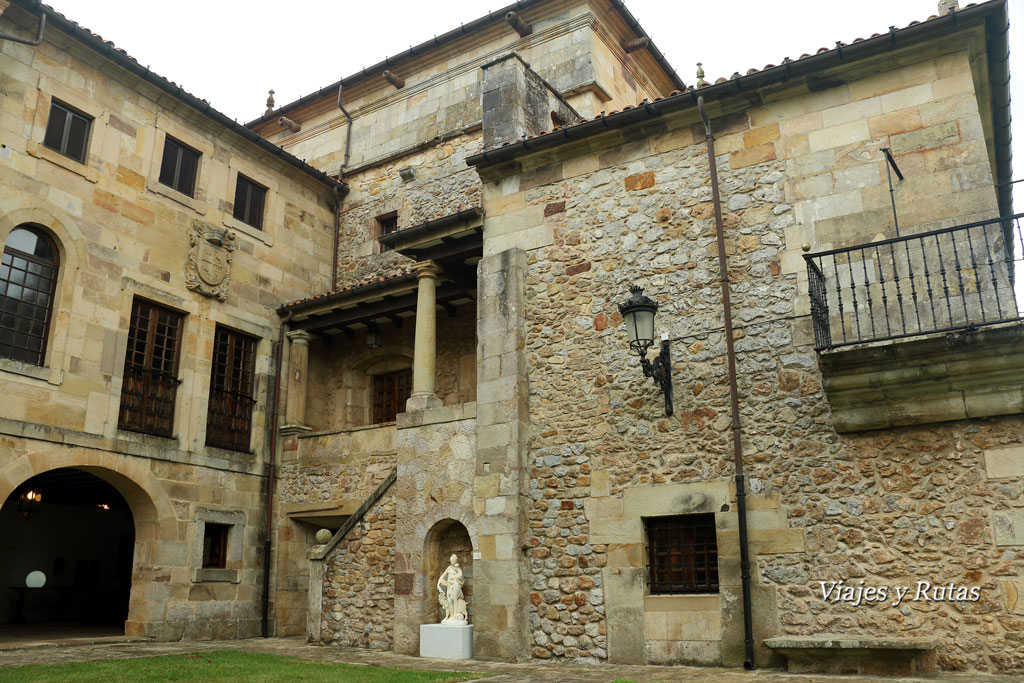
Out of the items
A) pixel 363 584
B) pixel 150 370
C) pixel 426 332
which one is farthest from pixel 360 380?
pixel 363 584

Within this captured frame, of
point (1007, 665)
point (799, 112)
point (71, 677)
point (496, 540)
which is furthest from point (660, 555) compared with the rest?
point (71, 677)

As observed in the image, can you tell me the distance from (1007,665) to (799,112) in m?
6.00

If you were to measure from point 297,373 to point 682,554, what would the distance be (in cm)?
890

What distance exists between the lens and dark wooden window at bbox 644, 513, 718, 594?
8844 millimetres

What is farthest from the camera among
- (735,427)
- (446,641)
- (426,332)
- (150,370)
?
(150,370)

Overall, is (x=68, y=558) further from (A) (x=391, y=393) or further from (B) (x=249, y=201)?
(B) (x=249, y=201)

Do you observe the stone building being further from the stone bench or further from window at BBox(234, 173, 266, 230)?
window at BBox(234, 173, 266, 230)

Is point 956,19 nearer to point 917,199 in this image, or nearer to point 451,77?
point 917,199

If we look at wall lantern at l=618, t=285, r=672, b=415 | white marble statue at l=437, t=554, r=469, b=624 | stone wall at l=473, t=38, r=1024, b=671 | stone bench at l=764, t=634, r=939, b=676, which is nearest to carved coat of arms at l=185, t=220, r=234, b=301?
stone wall at l=473, t=38, r=1024, b=671

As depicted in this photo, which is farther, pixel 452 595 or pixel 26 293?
pixel 26 293

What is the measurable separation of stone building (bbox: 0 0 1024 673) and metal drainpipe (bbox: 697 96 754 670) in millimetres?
37

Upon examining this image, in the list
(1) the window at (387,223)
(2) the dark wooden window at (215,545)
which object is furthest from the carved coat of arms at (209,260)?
(2) the dark wooden window at (215,545)

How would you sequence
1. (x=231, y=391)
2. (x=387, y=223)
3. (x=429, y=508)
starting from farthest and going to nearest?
(x=387, y=223), (x=231, y=391), (x=429, y=508)

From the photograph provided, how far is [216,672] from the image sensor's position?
831cm
